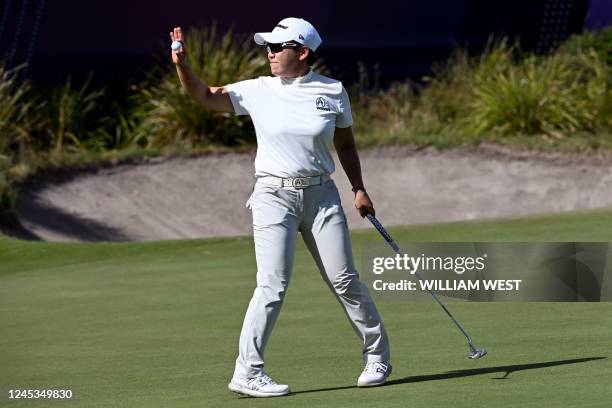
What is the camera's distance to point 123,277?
13516mm

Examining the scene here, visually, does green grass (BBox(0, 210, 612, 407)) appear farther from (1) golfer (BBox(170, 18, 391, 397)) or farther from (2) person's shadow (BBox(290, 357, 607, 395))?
(1) golfer (BBox(170, 18, 391, 397))

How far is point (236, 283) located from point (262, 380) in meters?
5.20

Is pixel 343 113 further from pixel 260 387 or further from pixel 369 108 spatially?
pixel 369 108

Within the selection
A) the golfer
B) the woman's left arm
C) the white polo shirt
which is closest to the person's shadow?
the golfer

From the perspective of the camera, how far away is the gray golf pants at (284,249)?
7.55 metres

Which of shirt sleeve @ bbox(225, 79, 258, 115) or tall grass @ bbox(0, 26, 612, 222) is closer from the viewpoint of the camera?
shirt sleeve @ bbox(225, 79, 258, 115)

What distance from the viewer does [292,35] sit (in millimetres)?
7613

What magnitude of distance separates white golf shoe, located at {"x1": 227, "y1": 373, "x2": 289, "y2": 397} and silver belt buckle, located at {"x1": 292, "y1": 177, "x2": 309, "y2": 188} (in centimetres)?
93

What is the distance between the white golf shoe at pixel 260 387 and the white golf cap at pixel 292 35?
164 cm

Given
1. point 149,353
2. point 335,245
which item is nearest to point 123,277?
point 149,353

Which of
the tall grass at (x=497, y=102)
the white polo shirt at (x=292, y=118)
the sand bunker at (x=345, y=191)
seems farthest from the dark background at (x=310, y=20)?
the white polo shirt at (x=292, y=118)

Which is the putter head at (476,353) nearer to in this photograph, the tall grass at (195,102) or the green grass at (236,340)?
the green grass at (236,340)

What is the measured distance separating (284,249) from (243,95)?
2.61ft

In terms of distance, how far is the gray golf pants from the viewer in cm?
755
